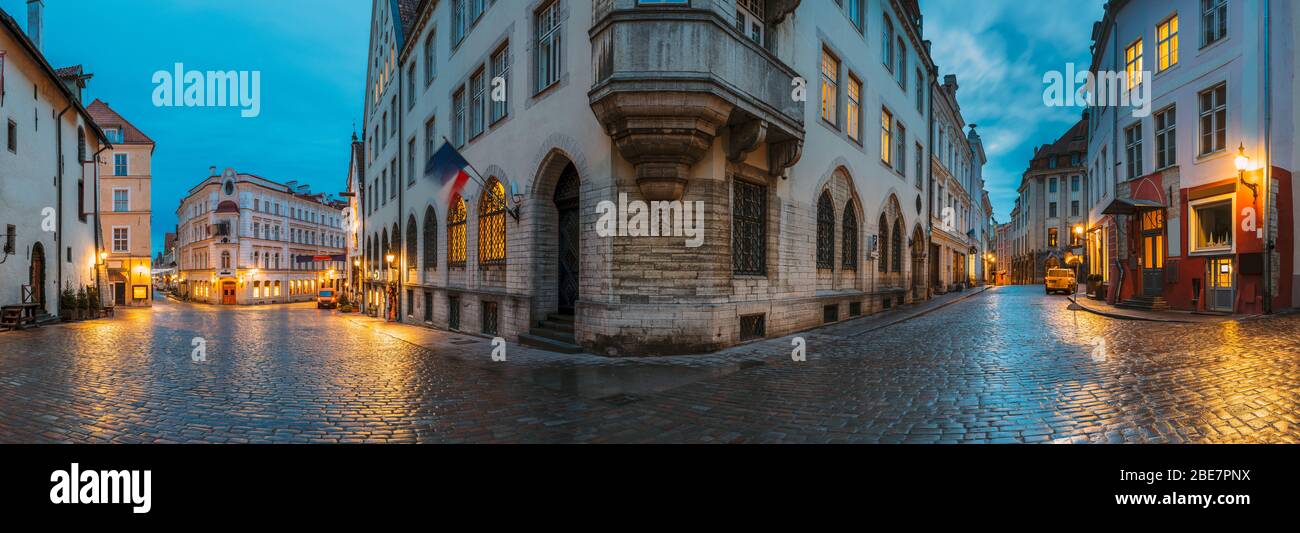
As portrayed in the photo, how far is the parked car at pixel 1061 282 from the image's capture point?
33.2 meters

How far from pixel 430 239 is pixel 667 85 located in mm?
14970

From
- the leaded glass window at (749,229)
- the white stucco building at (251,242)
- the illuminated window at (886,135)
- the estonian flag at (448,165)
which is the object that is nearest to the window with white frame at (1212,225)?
the illuminated window at (886,135)

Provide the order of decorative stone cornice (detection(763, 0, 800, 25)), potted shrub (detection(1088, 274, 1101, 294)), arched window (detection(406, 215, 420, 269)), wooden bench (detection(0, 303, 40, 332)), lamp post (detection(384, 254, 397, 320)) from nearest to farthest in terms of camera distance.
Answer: decorative stone cornice (detection(763, 0, 800, 25)), wooden bench (detection(0, 303, 40, 332)), arched window (detection(406, 215, 420, 269)), lamp post (detection(384, 254, 397, 320)), potted shrub (detection(1088, 274, 1101, 294))

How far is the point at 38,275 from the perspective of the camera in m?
21.3

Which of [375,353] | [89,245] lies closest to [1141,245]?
[375,353]

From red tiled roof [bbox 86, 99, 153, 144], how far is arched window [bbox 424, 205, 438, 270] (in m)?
36.9

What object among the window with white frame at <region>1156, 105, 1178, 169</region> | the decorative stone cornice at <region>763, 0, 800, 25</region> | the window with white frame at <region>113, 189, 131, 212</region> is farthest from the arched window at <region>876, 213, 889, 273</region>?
the window with white frame at <region>113, 189, 131, 212</region>

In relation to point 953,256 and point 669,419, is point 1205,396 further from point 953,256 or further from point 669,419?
point 953,256

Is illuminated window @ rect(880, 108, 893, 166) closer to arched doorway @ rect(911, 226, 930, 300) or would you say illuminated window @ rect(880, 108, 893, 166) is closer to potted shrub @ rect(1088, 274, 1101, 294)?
arched doorway @ rect(911, 226, 930, 300)

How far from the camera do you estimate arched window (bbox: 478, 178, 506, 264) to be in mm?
15685

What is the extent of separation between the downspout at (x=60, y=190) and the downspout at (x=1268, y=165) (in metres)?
40.4

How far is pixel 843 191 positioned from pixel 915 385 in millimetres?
11342

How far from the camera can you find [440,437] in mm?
5457

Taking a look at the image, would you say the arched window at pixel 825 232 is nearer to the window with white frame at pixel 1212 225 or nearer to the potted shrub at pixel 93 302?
the window with white frame at pixel 1212 225
